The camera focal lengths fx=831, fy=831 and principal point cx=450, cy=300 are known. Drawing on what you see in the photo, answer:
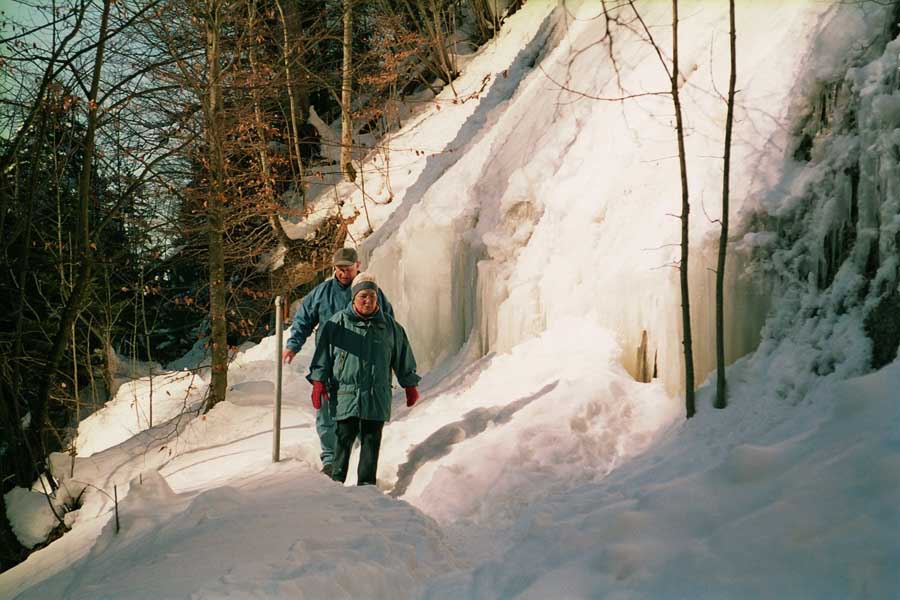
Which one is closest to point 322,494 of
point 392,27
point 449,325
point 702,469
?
point 702,469

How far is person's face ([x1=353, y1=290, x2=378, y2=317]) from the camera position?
18.8 feet

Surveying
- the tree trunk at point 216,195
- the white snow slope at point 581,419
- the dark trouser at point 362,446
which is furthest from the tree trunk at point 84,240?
the dark trouser at point 362,446

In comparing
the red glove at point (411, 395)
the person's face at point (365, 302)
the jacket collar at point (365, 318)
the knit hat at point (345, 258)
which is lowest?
the red glove at point (411, 395)

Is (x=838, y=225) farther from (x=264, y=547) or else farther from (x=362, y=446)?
(x=264, y=547)

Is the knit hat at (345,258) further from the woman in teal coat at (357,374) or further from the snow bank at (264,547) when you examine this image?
the snow bank at (264,547)

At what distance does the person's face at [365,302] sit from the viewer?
5.74 meters

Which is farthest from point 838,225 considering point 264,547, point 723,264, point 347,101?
point 347,101

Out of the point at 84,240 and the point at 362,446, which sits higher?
the point at 84,240

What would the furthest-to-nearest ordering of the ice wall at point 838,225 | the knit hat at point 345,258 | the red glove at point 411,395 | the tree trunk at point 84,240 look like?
the tree trunk at point 84,240 → the knit hat at point 345,258 → the red glove at point 411,395 → the ice wall at point 838,225

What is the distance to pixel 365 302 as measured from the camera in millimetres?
5754

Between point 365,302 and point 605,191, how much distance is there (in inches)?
136

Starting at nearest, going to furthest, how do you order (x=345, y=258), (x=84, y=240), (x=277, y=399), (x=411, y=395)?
(x=411, y=395)
(x=277, y=399)
(x=345, y=258)
(x=84, y=240)

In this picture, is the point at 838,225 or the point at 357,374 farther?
the point at 357,374

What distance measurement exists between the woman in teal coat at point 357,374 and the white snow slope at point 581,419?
14.8 inches
